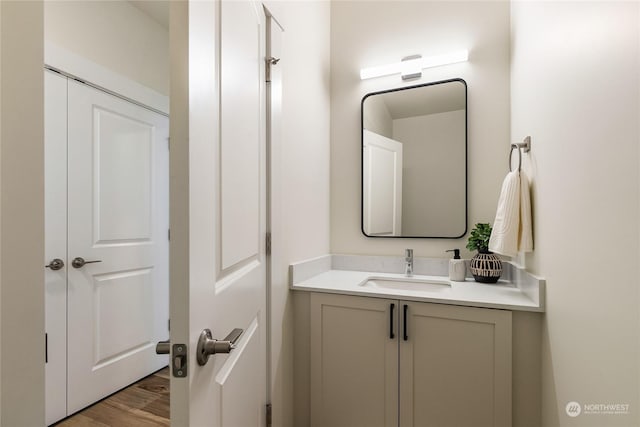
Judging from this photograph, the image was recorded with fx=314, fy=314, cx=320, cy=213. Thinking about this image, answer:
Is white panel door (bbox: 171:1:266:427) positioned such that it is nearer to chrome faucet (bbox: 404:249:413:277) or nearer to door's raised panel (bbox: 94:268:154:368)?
chrome faucet (bbox: 404:249:413:277)

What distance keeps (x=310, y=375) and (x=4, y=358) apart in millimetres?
1326

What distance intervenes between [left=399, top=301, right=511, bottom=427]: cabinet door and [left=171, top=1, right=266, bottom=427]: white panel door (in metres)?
0.65

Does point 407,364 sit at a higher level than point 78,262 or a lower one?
lower

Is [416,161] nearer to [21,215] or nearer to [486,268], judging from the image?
[486,268]

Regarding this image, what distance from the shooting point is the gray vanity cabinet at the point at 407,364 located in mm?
1258

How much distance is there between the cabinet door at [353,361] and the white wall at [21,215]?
1.17m

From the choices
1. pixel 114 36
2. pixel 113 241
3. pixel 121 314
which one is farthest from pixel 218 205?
pixel 114 36

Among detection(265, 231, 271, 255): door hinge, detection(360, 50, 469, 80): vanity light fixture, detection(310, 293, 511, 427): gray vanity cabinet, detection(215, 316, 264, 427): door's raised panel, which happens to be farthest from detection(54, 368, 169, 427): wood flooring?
detection(360, 50, 469, 80): vanity light fixture

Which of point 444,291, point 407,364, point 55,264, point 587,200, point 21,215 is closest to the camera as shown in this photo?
point 21,215

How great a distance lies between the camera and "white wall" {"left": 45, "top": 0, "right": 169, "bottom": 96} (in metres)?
1.74

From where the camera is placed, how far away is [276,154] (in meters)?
1.30

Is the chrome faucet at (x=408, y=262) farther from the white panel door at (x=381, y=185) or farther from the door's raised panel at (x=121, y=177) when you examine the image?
the door's raised panel at (x=121, y=177)

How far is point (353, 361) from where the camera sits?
4.79 ft

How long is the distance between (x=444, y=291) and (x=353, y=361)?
1.86 ft
